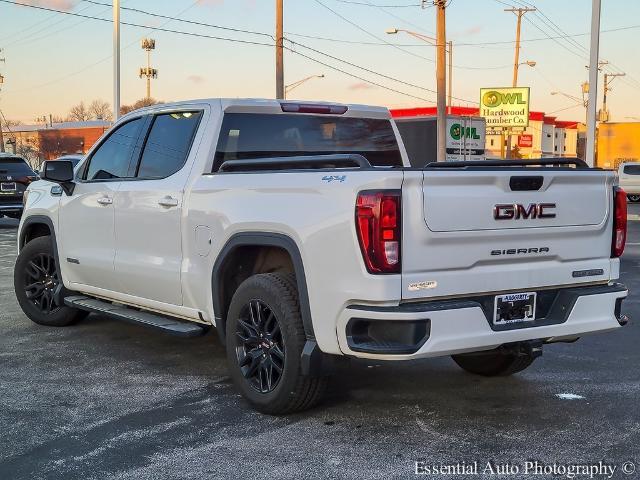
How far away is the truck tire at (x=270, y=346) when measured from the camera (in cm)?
464

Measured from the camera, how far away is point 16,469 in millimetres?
4043

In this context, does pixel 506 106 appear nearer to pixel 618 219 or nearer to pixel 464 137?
pixel 464 137

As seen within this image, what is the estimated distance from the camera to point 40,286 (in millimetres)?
7633

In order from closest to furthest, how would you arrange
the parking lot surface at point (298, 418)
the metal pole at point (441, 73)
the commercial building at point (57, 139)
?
the parking lot surface at point (298, 418) < the metal pole at point (441, 73) < the commercial building at point (57, 139)

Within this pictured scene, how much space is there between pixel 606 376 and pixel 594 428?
1.29 meters

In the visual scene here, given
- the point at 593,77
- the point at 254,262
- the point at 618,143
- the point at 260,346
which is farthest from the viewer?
the point at 618,143

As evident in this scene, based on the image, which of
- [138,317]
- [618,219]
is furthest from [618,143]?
[138,317]

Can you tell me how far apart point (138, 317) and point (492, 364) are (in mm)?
2590

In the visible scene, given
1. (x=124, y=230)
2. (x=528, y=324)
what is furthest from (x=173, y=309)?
(x=528, y=324)

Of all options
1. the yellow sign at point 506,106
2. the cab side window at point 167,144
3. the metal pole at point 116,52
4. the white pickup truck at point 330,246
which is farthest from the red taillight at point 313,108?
the yellow sign at point 506,106

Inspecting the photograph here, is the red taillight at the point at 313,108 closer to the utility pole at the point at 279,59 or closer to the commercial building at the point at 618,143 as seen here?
the utility pole at the point at 279,59

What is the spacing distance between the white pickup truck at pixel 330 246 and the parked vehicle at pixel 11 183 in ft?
45.8

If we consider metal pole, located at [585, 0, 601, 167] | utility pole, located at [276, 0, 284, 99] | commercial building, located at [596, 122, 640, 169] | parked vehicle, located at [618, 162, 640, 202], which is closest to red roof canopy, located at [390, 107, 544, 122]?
commercial building, located at [596, 122, 640, 169]

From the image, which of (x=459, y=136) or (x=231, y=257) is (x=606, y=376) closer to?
(x=231, y=257)
